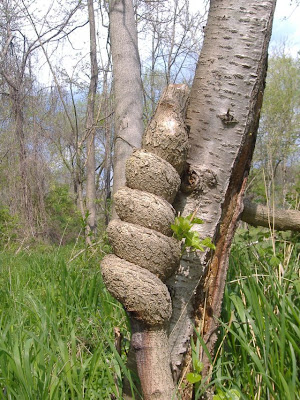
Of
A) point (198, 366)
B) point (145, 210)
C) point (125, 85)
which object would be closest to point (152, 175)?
point (145, 210)

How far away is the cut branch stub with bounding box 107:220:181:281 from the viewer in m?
1.29

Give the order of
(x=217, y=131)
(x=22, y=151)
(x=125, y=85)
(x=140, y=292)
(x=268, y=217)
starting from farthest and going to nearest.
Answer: (x=22, y=151) < (x=125, y=85) < (x=268, y=217) < (x=217, y=131) < (x=140, y=292)

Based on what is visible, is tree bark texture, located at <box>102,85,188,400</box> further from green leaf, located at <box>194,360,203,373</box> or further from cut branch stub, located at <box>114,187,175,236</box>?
green leaf, located at <box>194,360,203,373</box>

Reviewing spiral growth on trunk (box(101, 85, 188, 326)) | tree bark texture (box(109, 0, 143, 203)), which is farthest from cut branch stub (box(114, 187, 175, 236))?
tree bark texture (box(109, 0, 143, 203))

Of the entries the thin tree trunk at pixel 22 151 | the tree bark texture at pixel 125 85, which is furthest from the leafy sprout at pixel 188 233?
the thin tree trunk at pixel 22 151

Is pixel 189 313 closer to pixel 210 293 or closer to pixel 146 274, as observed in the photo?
pixel 210 293

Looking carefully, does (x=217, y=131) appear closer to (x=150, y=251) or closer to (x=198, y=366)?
(x=150, y=251)

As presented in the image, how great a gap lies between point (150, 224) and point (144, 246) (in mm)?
82

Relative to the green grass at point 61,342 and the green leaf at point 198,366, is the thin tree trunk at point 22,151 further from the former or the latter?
the green leaf at point 198,366

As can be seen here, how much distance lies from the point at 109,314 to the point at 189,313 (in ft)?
2.71

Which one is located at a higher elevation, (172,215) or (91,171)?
(172,215)

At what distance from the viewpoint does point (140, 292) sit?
1.25 meters

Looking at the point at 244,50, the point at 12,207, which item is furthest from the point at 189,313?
the point at 12,207

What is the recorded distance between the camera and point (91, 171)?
11117mm
